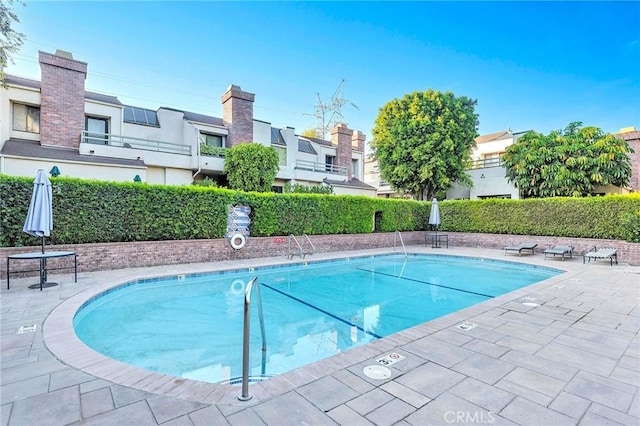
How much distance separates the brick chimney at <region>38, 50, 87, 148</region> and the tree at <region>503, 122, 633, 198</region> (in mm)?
23908

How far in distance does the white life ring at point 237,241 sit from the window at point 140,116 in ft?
37.7

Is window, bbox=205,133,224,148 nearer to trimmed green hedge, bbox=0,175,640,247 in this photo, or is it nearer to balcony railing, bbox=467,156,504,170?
Answer: trimmed green hedge, bbox=0,175,640,247

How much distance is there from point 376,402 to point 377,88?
22.5 meters

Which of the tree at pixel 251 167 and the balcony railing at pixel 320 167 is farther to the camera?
the balcony railing at pixel 320 167

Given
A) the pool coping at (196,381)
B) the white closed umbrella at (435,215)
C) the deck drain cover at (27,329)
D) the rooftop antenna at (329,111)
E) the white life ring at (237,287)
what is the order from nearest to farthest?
the pool coping at (196,381) → the deck drain cover at (27,329) → the white life ring at (237,287) → the white closed umbrella at (435,215) → the rooftop antenna at (329,111)

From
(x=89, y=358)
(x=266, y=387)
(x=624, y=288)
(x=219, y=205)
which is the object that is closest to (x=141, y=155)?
(x=219, y=205)

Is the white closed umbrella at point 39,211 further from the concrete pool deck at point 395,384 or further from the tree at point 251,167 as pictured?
the tree at point 251,167

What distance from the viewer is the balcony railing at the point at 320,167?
906 inches

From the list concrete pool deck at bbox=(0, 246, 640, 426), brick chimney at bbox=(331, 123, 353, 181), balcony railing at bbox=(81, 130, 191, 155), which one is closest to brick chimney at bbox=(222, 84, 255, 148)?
balcony railing at bbox=(81, 130, 191, 155)

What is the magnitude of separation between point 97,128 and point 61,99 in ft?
6.98

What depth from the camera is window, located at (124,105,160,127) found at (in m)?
18.2

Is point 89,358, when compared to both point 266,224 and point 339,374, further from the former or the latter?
point 266,224

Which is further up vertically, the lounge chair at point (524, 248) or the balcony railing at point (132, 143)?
the balcony railing at point (132, 143)

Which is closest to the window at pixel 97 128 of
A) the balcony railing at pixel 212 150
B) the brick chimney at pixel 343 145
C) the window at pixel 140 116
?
the window at pixel 140 116
